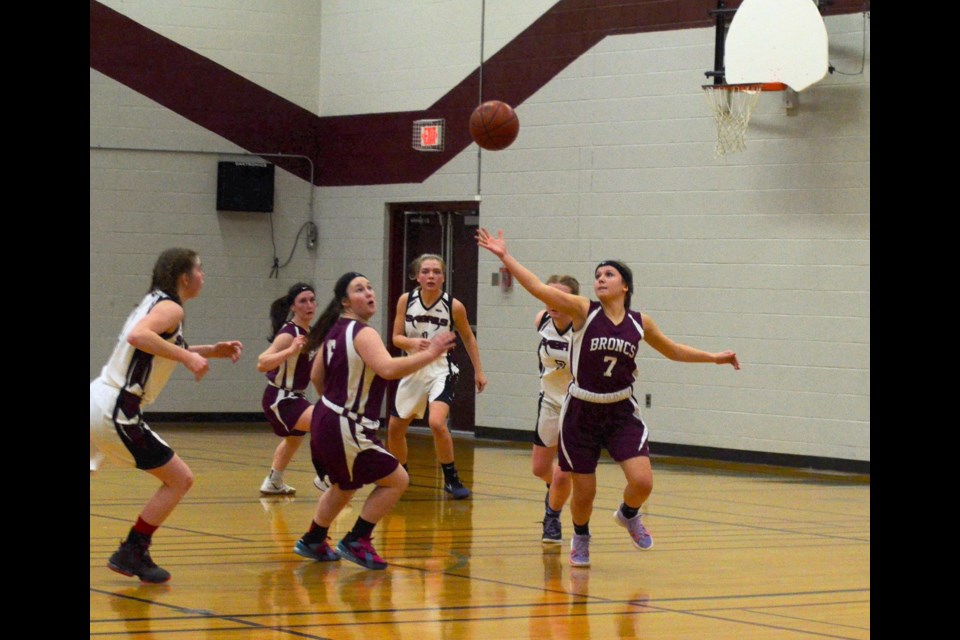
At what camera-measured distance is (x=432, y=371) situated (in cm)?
1045

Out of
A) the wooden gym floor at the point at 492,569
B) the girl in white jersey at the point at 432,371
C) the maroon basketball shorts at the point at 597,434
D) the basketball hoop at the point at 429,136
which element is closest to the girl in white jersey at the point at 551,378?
the wooden gym floor at the point at 492,569

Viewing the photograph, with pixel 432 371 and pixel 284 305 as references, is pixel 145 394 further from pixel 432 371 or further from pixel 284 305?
pixel 432 371

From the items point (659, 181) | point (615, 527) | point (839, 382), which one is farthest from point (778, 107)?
point (615, 527)

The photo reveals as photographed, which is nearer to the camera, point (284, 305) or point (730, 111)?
point (284, 305)

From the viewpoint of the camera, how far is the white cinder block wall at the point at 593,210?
12.7 m

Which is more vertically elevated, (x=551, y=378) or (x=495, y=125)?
(x=495, y=125)

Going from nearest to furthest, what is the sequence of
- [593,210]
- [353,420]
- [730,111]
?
1. [353,420]
2. [730,111]
3. [593,210]

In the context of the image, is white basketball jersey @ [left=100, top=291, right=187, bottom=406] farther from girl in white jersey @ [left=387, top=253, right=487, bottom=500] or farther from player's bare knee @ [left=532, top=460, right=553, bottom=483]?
girl in white jersey @ [left=387, top=253, right=487, bottom=500]

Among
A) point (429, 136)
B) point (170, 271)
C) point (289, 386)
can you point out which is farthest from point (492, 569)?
point (429, 136)

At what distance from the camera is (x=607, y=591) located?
6.65 m

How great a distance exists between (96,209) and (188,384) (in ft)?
7.81

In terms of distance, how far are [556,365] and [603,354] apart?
5.41ft

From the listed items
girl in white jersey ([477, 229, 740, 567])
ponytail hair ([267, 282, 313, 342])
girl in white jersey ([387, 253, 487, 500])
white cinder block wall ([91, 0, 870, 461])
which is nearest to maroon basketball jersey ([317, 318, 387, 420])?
girl in white jersey ([477, 229, 740, 567])
